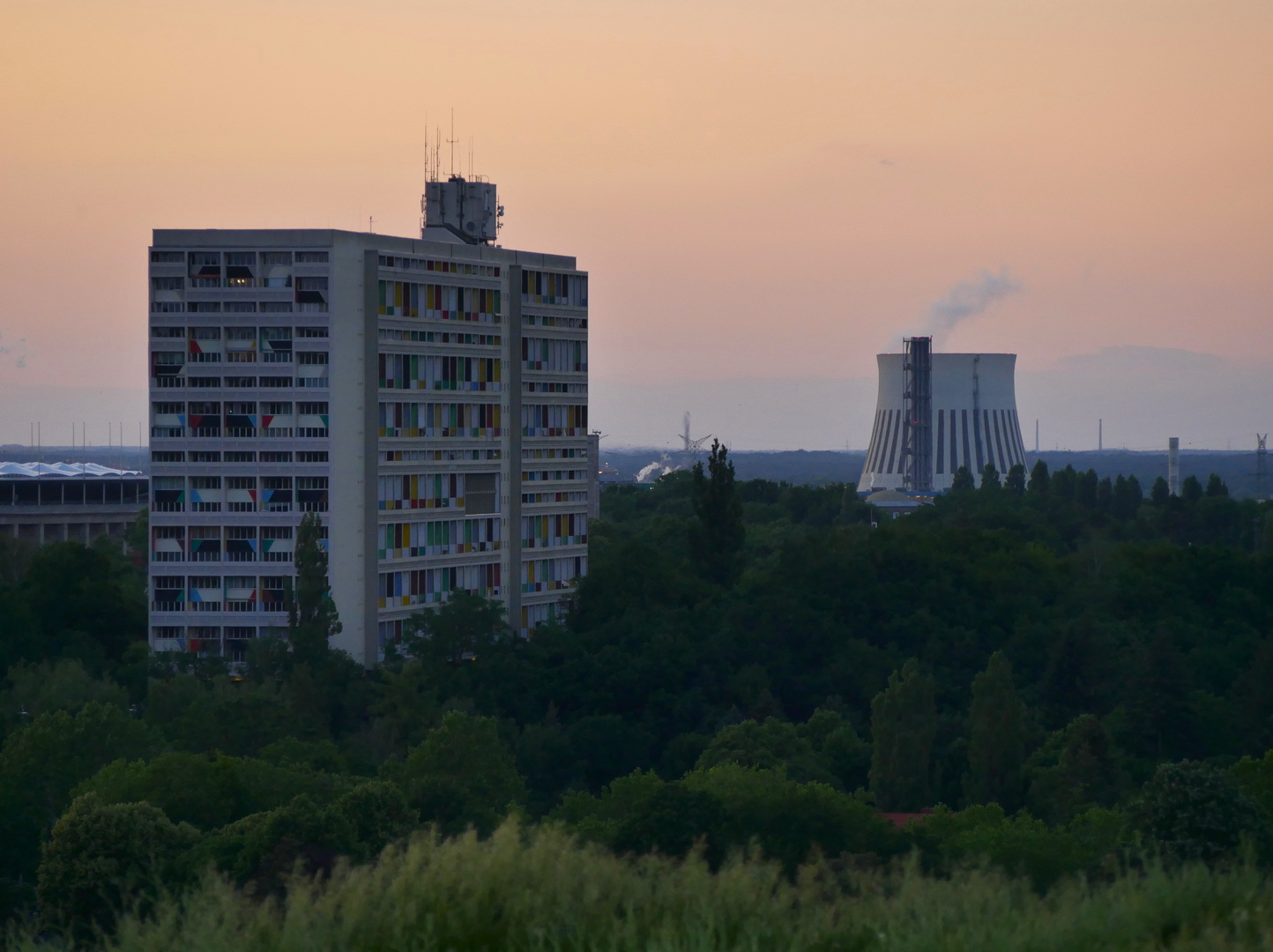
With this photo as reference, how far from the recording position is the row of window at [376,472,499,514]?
60.0 meters

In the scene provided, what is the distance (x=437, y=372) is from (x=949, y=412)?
86202mm

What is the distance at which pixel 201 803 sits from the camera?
3809cm

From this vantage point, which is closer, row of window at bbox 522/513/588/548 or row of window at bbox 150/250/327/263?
row of window at bbox 150/250/327/263

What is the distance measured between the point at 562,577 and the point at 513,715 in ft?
39.8

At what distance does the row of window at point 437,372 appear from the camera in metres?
60.1

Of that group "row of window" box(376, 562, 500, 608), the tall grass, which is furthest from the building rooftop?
the tall grass

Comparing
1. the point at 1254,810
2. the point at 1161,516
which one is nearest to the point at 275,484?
the point at 1254,810

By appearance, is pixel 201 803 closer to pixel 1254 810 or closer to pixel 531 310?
pixel 1254 810

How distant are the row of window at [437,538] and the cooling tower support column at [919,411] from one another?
267ft

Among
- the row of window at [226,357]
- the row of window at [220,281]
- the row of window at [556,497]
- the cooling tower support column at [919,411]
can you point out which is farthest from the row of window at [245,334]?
the cooling tower support column at [919,411]

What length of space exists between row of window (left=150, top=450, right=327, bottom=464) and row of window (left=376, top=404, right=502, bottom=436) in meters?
2.57

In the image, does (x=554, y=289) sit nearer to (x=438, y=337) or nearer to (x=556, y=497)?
(x=438, y=337)

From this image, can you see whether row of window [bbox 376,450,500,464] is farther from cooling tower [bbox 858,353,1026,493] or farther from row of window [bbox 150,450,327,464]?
cooling tower [bbox 858,353,1026,493]

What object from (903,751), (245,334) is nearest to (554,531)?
(245,334)
